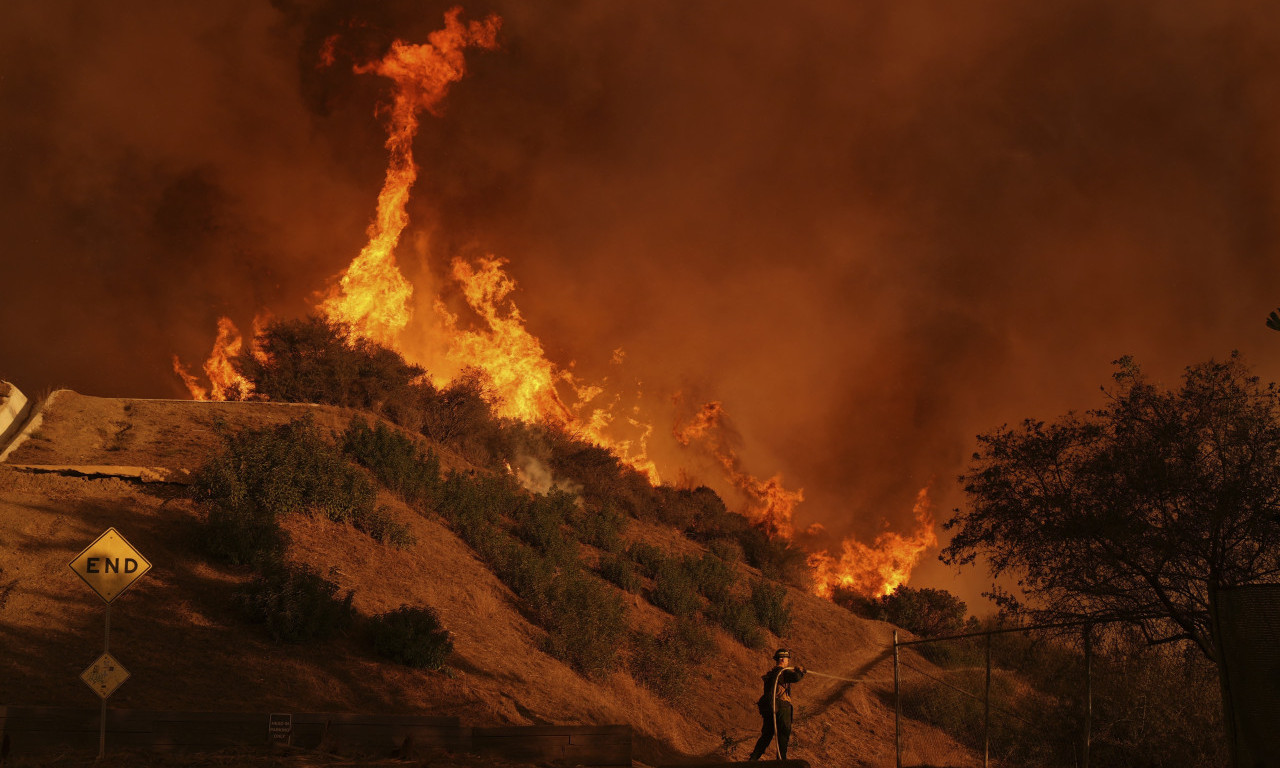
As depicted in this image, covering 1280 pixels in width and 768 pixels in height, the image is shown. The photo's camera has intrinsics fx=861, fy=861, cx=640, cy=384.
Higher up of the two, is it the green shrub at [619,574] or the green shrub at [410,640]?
the green shrub at [619,574]

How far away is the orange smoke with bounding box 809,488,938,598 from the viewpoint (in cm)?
4025

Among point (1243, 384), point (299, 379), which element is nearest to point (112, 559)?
point (1243, 384)

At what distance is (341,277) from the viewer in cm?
4278

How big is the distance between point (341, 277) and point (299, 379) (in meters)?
12.2

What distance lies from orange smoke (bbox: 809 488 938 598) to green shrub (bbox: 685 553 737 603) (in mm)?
9886

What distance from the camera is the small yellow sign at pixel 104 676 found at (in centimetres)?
965

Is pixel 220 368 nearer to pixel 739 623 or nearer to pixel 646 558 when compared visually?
pixel 646 558

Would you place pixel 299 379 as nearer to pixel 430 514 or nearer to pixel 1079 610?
pixel 430 514

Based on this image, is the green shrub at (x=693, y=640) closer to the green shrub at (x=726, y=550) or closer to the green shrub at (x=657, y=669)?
the green shrub at (x=657, y=669)

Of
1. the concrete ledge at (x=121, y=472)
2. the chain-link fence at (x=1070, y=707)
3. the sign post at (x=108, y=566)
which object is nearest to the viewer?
the sign post at (x=108, y=566)

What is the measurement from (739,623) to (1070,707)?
9282mm

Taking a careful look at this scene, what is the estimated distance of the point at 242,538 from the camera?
16.2 metres

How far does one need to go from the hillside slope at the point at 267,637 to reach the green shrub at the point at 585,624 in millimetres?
423

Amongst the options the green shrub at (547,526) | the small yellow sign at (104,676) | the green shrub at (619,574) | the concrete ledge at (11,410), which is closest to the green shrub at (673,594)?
the green shrub at (619,574)
